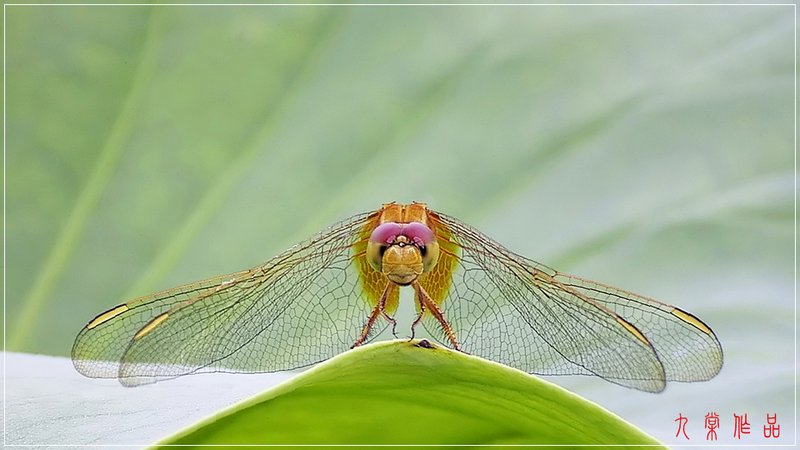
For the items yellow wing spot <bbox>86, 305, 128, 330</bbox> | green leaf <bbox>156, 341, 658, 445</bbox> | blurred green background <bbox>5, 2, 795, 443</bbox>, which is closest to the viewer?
green leaf <bbox>156, 341, 658, 445</bbox>

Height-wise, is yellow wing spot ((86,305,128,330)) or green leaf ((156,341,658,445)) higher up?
yellow wing spot ((86,305,128,330))

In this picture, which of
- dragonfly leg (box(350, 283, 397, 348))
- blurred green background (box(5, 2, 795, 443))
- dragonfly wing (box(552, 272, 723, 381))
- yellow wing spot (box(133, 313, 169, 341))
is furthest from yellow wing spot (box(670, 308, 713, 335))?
yellow wing spot (box(133, 313, 169, 341))

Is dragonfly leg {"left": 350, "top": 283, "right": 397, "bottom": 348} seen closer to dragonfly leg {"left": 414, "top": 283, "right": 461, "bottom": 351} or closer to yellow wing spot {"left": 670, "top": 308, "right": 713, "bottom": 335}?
dragonfly leg {"left": 414, "top": 283, "right": 461, "bottom": 351}

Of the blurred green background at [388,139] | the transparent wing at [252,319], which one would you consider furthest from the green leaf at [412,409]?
the blurred green background at [388,139]

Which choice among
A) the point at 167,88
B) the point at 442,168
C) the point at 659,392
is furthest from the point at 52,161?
the point at 659,392

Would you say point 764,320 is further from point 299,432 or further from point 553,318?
point 299,432

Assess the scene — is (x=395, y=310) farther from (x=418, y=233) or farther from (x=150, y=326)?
(x=150, y=326)

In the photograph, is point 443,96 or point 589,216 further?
point 443,96
